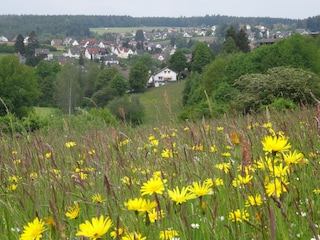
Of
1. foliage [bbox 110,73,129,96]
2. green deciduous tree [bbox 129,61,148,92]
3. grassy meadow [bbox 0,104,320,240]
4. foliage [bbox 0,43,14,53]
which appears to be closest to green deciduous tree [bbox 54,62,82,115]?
foliage [bbox 110,73,129,96]

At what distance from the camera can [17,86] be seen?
41531mm

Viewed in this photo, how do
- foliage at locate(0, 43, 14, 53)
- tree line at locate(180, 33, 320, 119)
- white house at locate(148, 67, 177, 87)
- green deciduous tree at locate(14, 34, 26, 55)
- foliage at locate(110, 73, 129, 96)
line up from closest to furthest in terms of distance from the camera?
tree line at locate(180, 33, 320, 119) → foliage at locate(110, 73, 129, 96) → white house at locate(148, 67, 177, 87) → green deciduous tree at locate(14, 34, 26, 55) → foliage at locate(0, 43, 14, 53)

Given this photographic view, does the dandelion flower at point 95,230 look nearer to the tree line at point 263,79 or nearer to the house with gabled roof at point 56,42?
the tree line at point 263,79

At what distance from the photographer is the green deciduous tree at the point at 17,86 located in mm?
40812

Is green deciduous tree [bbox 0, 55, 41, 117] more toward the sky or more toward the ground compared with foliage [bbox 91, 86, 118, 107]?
more toward the sky

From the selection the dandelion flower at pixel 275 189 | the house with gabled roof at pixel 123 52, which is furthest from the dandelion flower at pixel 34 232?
the house with gabled roof at pixel 123 52

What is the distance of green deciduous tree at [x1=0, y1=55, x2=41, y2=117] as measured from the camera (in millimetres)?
40812

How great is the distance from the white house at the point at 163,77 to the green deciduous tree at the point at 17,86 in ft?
133

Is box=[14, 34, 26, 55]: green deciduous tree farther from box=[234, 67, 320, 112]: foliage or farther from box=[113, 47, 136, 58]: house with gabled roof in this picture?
box=[234, 67, 320, 112]: foliage

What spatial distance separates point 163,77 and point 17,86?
44.6 m

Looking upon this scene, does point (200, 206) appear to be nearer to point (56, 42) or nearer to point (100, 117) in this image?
point (100, 117)

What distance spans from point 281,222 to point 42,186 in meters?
1.40

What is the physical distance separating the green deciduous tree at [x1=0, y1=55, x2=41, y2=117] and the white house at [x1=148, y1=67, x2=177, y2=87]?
133ft

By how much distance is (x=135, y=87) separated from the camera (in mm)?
73250
